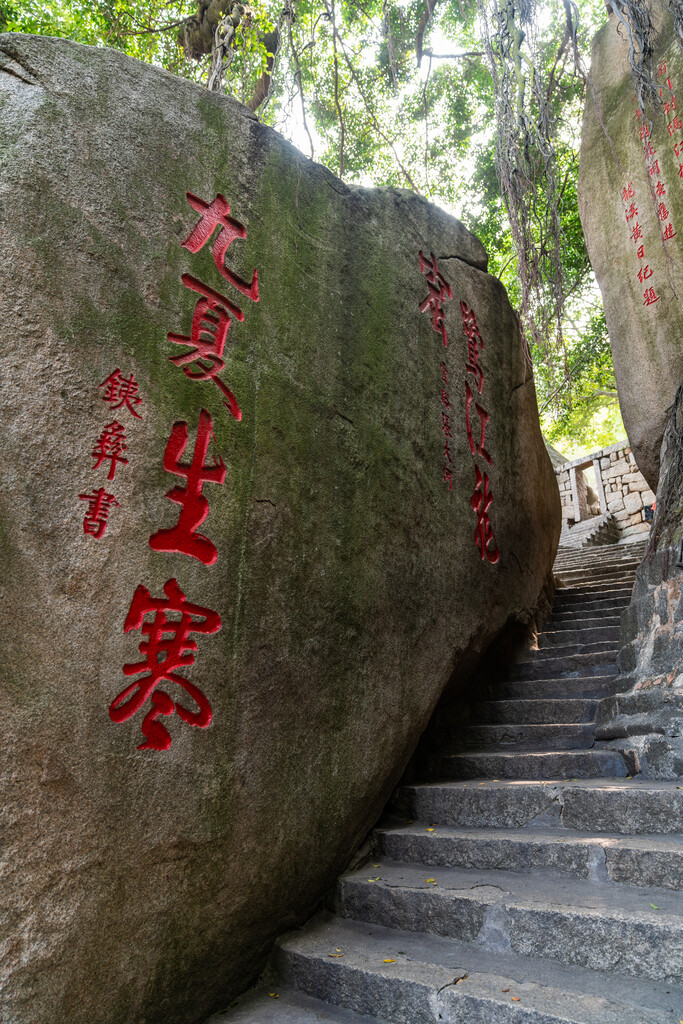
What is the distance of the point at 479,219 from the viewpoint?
33.0 feet

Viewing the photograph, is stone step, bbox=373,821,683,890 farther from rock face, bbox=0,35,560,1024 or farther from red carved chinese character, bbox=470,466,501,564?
red carved chinese character, bbox=470,466,501,564

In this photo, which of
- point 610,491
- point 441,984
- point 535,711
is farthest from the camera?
point 610,491

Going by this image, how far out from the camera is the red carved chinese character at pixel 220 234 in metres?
2.68

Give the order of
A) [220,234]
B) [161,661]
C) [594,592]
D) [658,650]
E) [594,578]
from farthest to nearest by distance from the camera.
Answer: [594,578] < [594,592] < [658,650] < [220,234] < [161,661]

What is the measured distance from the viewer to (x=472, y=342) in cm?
460

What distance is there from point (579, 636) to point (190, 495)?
12.5 ft

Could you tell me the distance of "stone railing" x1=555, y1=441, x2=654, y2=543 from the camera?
10.8 m

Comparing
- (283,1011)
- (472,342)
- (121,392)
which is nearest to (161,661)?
(121,392)

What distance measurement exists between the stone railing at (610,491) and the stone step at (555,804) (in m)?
7.89

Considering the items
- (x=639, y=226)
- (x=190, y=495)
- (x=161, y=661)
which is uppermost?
(x=639, y=226)

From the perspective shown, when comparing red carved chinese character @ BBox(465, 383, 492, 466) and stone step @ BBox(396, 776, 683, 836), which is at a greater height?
red carved chinese character @ BBox(465, 383, 492, 466)

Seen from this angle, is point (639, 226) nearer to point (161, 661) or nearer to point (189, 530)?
point (189, 530)

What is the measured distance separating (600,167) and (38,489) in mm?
6368
